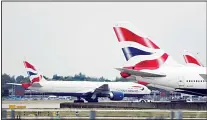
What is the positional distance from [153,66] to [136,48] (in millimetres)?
2062

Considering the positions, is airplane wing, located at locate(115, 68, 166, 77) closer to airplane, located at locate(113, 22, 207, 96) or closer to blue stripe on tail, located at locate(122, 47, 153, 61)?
airplane, located at locate(113, 22, 207, 96)

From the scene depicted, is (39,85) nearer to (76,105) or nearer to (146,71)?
(76,105)

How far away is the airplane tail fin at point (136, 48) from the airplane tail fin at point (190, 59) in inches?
666

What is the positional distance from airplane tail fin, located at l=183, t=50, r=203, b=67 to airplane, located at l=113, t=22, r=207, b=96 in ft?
54.3

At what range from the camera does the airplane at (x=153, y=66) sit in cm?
5669

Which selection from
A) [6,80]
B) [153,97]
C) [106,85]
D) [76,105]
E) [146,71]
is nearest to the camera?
[146,71]

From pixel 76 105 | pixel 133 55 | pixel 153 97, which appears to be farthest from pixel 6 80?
pixel 133 55

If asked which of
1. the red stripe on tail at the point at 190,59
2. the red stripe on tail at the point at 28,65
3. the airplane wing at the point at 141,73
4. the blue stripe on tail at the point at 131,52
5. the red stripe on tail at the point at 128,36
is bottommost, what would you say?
the airplane wing at the point at 141,73

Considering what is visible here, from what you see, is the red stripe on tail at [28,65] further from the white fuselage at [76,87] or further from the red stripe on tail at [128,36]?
the red stripe on tail at [128,36]

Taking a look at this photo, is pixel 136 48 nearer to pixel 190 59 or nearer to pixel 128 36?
pixel 128 36

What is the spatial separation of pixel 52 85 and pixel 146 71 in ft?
168

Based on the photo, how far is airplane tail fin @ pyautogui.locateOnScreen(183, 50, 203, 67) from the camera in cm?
7434

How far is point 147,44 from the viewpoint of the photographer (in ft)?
189

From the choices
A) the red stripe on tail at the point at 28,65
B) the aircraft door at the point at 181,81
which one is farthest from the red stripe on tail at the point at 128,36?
the red stripe on tail at the point at 28,65
